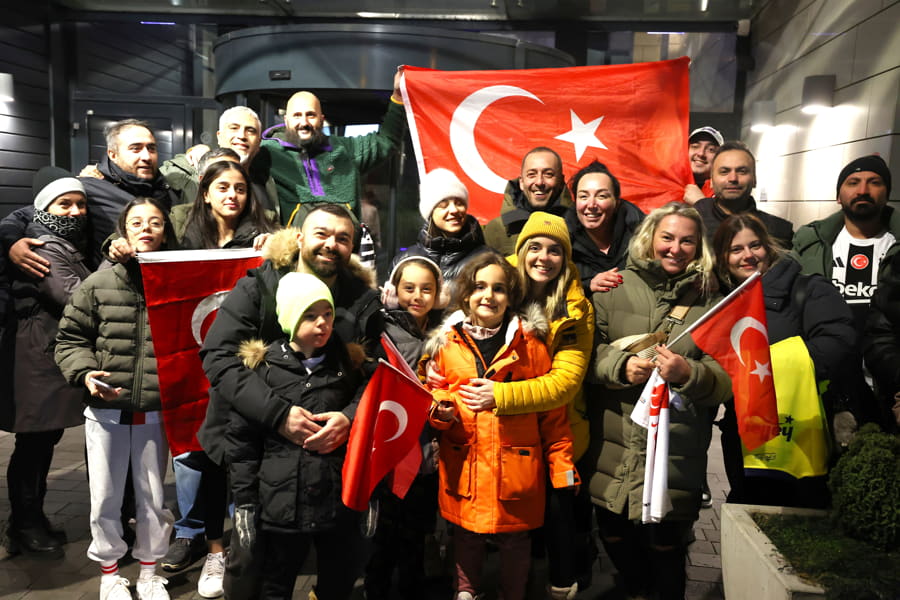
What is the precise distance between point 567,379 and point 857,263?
2167mm

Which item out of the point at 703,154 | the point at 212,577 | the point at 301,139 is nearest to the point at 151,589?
the point at 212,577

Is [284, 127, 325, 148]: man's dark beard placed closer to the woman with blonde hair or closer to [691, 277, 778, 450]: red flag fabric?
the woman with blonde hair

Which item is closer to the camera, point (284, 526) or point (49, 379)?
point (284, 526)

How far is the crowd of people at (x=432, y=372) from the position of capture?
3.06m

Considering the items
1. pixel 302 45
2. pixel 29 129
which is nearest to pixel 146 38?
pixel 29 129

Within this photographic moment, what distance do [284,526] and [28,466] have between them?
210 centimetres

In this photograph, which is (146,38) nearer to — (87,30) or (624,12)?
(87,30)

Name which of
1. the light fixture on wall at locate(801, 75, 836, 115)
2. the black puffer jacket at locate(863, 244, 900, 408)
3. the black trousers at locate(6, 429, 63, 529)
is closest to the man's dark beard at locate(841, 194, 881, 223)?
the black puffer jacket at locate(863, 244, 900, 408)

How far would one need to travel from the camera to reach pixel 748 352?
3.09 meters

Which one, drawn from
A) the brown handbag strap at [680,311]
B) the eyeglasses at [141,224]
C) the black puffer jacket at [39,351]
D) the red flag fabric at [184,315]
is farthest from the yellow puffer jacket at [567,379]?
the black puffer jacket at [39,351]

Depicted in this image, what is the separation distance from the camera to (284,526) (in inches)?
116

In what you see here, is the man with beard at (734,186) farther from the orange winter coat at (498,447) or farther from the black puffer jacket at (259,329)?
the black puffer jacket at (259,329)

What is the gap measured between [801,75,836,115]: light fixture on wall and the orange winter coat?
19.7ft

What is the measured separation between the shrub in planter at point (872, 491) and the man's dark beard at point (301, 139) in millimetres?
3429
